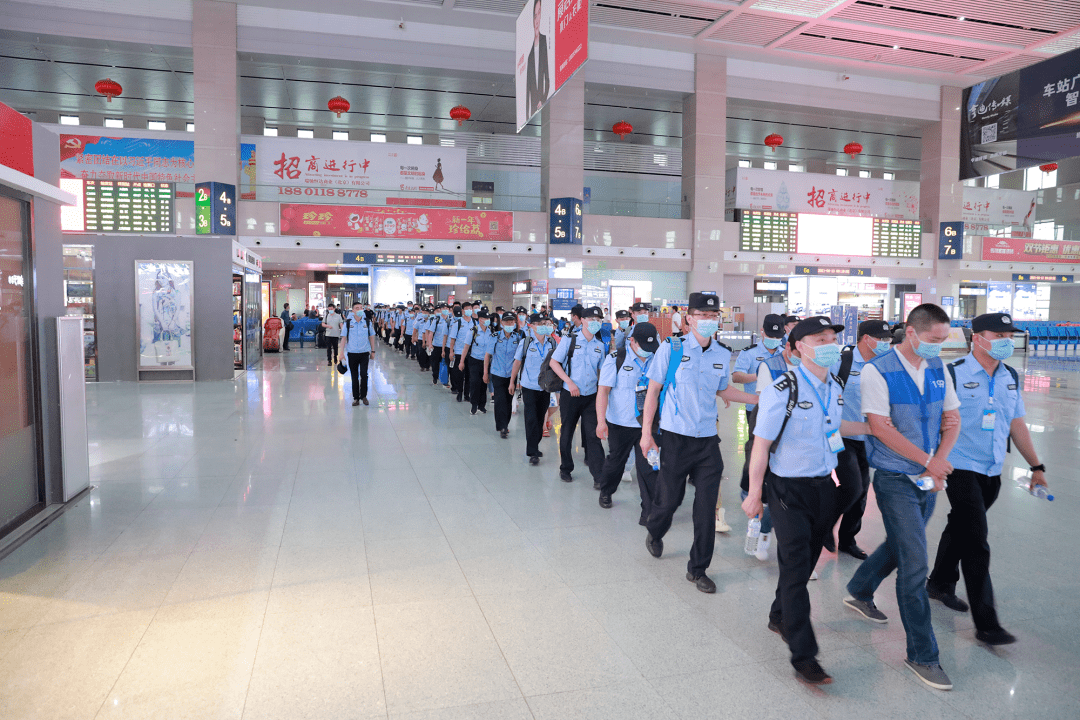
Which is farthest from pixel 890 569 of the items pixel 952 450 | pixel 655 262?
pixel 655 262

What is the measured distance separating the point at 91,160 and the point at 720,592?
67.5ft

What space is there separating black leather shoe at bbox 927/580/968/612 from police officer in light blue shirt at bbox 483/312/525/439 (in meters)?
5.09

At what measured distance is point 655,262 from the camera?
20.0m

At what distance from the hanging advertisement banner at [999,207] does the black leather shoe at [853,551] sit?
24.9 metres

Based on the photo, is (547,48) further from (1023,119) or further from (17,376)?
(17,376)

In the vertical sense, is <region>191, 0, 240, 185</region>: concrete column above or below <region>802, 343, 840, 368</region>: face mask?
above

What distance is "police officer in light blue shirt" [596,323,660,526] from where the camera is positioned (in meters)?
4.57

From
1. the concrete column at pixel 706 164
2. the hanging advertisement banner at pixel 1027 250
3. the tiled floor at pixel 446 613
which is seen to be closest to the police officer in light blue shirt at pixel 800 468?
the tiled floor at pixel 446 613

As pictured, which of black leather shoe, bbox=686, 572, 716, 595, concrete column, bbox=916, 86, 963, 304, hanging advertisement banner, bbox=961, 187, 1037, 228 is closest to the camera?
black leather shoe, bbox=686, 572, 716, 595

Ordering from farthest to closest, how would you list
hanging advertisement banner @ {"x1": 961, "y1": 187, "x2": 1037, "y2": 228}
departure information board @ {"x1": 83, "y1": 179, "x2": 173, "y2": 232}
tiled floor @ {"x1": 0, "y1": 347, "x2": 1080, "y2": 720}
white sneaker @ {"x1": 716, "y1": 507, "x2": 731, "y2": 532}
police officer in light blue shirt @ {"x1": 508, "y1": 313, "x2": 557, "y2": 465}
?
hanging advertisement banner @ {"x1": 961, "y1": 187, "x2": 1037, "y2": 228}, departure information board @ {"x1": 83, "y1": 179, "x2": 173, "y2": 232}, police officer in light blue shirt @ {"x1": 508, "y1": 313, "x2": 557, "y2": 465}, white sneaker @ {"x1": 716, "y1": 507, "x2": 731, "y2": 532}, tiled floor @ {"x1": 0, "y1": 347, "x2": 1080, "y2": 720}

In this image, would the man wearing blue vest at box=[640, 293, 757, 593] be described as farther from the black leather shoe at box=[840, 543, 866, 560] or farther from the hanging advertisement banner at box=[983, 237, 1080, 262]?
the hanging advertisement banner at box=[983, 237, 1080, 262]

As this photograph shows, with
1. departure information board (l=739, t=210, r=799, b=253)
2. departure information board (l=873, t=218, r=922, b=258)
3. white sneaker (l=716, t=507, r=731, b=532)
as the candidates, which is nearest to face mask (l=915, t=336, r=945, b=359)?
white sneaker (l=716, t=507, r=731, b=532)

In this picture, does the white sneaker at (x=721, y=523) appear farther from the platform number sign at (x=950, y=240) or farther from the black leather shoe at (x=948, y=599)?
the platform number sign at (x=950, y=240)

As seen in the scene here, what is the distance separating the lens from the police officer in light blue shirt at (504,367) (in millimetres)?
8047
